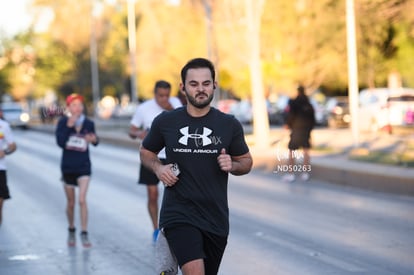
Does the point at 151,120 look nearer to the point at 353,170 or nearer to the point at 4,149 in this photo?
the point at 4,149

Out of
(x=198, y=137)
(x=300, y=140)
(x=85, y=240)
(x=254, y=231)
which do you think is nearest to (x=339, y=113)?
(x=300, y=140)

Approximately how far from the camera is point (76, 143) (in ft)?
35.4

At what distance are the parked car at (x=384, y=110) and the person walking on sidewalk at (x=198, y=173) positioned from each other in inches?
1217

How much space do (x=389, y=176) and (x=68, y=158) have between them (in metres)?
7.22

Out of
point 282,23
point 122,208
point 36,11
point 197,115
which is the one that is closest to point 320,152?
point 122,208

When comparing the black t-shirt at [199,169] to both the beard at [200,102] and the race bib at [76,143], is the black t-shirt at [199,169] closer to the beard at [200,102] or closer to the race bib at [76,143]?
the beard at [200,102]

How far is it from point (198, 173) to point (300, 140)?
13330mm

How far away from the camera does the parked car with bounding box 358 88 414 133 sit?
36.4m

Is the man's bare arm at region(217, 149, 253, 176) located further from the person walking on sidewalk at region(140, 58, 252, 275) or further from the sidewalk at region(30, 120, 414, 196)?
the sidewalk at region(30, 120, 414, 196)

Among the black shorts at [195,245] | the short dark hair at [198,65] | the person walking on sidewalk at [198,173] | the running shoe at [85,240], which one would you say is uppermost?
the short dark hair at [198,65]

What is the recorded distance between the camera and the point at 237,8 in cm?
3528

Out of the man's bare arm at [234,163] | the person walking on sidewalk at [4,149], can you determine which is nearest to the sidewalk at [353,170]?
the person walking on sidewalk at [4,149]

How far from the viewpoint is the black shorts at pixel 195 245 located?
541cm

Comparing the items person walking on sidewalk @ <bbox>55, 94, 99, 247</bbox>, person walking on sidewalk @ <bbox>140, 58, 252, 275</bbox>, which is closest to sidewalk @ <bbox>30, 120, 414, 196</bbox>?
person walking on sidewalk @ <bbox>55, 94, 99, 247</bbox>
